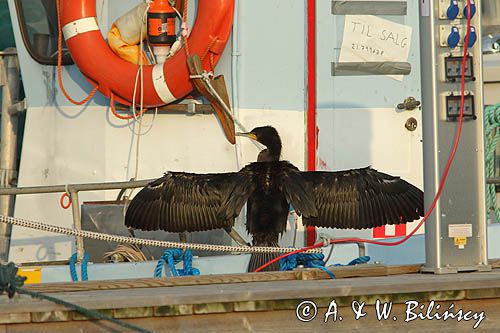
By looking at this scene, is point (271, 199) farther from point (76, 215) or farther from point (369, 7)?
point (369, 7)

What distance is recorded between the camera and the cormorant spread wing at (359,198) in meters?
7.82

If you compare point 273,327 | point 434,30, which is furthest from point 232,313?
point 434,30

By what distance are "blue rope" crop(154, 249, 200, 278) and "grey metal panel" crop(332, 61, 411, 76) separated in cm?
214

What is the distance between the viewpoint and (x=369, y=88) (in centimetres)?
855

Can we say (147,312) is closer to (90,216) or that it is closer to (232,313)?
(232,313)

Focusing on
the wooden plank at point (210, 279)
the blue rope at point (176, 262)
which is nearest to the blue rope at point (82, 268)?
the blue rope at point (176, 262)

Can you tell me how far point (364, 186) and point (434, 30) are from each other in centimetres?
221

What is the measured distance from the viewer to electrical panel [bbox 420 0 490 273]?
5820 mm

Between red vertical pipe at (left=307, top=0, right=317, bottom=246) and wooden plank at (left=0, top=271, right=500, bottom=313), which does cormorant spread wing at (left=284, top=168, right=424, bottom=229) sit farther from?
wooden plank at (left=0, top=271, right=500, bottom=313)

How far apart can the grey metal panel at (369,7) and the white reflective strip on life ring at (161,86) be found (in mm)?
1309

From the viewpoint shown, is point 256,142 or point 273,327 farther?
point 256,142

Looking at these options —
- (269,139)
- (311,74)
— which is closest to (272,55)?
(311,74)

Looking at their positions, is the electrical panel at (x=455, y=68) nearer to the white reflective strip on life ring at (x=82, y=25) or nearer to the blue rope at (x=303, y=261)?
the blue rope at (x=303, y=261)

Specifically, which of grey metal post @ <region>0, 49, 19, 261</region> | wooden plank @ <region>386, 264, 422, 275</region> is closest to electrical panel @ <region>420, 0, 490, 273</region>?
wooden plank @ <region>386, 264, 422, 275</region>
